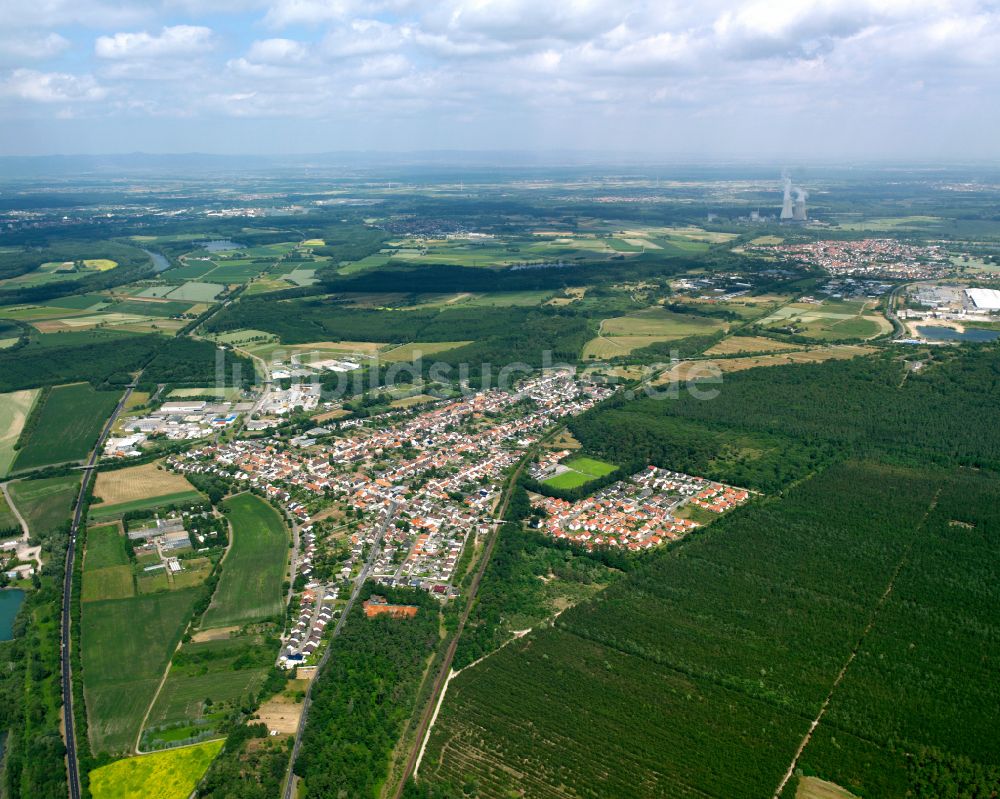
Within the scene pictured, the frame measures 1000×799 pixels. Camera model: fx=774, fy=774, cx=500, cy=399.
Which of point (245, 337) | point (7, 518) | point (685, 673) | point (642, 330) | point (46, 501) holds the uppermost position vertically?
point (642, 330)

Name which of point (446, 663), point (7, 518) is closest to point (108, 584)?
point (7, 518)

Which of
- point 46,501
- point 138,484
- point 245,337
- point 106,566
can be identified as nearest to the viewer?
point 106,566

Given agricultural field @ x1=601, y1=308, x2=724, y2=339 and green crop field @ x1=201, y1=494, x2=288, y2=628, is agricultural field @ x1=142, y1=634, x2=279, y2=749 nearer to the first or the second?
green crop field @ x1=201, y1=494, x2=288, y2=628

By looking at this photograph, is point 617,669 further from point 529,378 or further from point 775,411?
point 529,378

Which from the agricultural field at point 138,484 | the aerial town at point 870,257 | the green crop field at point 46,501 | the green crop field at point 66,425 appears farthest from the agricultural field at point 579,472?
the aerial town at point 870,257

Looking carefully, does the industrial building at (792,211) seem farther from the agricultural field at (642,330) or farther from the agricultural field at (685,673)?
the agricultural field at (685,673)

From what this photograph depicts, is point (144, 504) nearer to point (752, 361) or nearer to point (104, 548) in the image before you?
point (104, 548)
